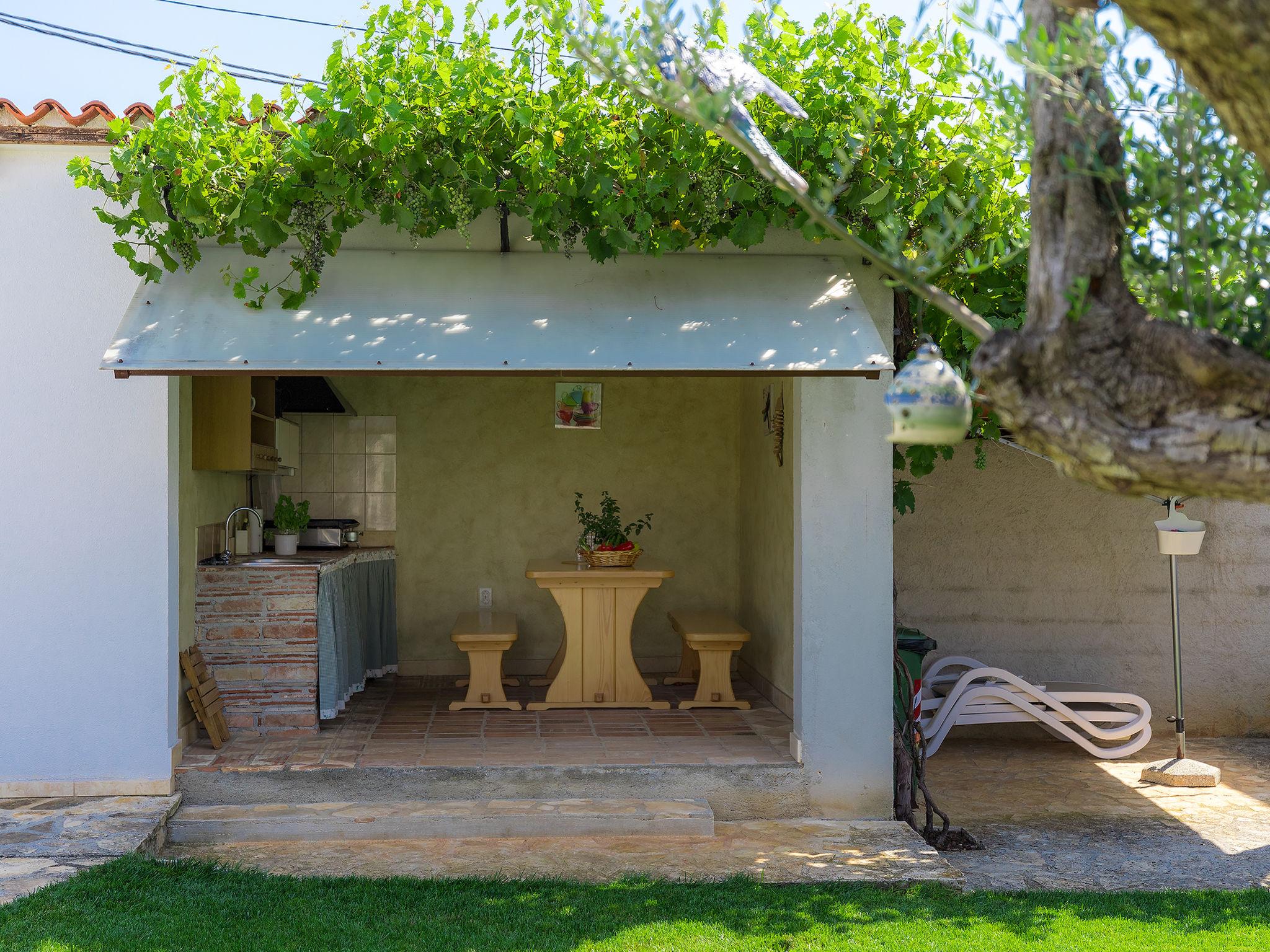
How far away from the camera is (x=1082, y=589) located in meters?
9.42

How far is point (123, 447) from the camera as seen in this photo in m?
6.40

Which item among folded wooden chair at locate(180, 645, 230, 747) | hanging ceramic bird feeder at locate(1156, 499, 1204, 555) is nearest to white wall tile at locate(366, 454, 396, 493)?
folded wooden chair at locate(180, 645, 230, 747)

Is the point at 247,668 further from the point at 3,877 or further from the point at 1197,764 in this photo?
the point at 1197,764

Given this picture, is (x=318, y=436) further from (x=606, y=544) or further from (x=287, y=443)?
(x=606, y=544)

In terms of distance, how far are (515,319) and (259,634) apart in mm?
2833

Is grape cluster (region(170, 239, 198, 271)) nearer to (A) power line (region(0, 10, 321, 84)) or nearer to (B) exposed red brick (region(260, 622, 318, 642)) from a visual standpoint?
(B) exposed red brick (region(260, 622, 318, 642))

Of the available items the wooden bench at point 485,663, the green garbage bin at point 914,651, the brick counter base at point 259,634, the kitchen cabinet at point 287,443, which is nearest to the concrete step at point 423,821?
the brick counter base at point 259,634

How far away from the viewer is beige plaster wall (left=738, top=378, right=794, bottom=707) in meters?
8.36

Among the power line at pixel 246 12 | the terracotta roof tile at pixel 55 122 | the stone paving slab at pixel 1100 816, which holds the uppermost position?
the power line at pixel 246 12

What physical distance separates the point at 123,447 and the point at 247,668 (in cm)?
172

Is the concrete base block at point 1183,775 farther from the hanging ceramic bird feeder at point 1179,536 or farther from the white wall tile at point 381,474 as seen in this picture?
the white wall tile at point 381,474

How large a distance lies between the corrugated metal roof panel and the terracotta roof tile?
86 cm

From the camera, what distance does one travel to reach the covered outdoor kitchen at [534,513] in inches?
237

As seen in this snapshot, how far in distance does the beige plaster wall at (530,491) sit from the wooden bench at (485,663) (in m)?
1.88
